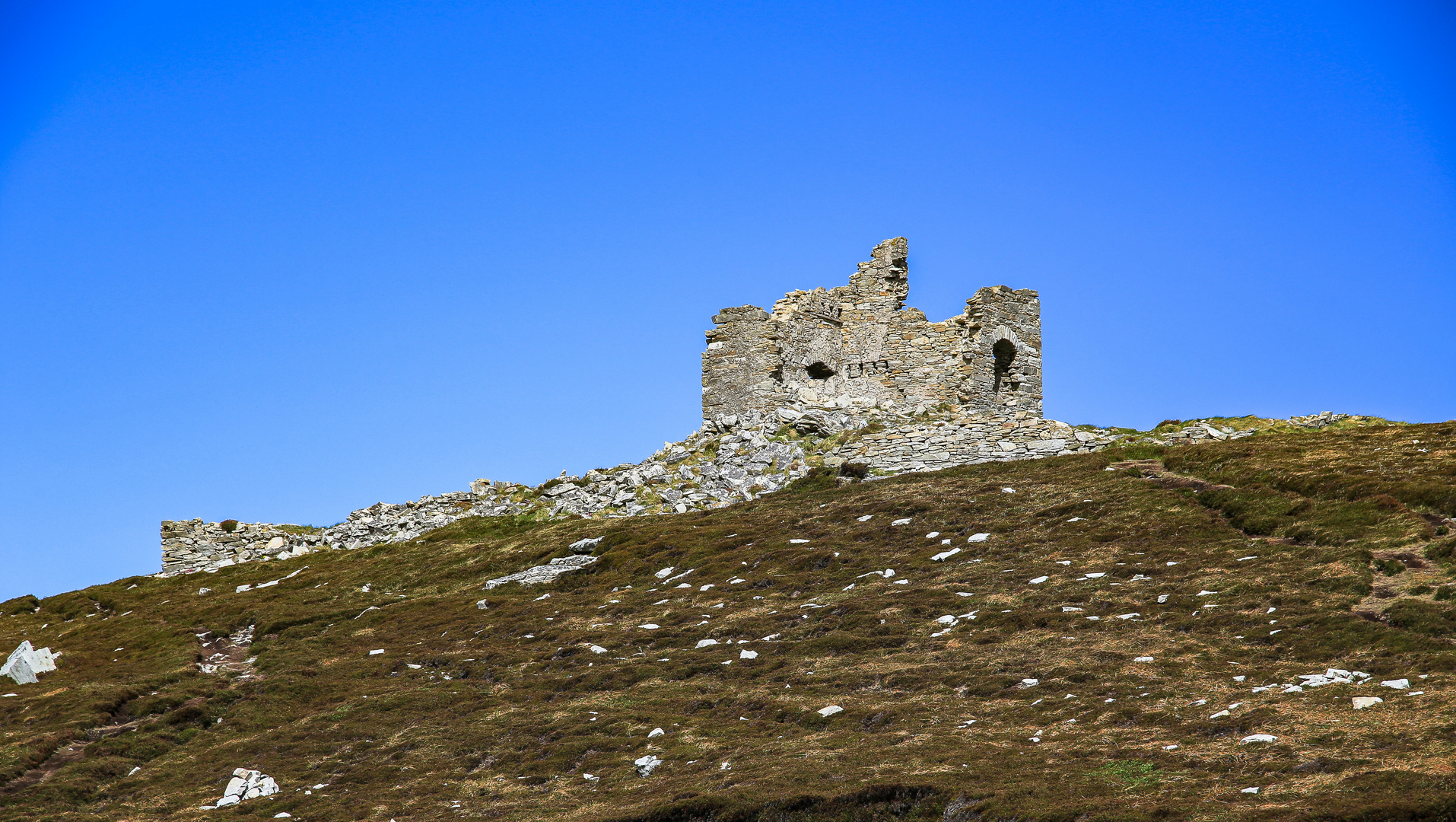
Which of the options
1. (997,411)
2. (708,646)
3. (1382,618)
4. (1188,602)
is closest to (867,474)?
(997,411)

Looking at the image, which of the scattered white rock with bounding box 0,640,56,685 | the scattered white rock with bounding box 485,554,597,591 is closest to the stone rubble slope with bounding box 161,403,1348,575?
the scattered white rock with bounding box 485,554,597,591

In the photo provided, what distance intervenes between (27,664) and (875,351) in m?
33.8

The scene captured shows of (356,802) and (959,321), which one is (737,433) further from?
(356,802)

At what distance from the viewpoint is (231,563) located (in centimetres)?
4834

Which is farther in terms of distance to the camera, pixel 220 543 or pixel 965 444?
pixel 220 543

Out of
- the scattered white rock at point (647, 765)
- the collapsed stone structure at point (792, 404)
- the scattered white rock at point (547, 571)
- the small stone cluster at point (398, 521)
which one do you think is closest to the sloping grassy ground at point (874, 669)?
the scattered white rock at point (647, 765)

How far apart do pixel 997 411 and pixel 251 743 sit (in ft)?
111

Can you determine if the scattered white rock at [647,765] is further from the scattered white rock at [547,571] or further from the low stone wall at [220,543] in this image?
the low stone wall at [220,543]

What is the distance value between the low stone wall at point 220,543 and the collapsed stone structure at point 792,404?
0.06 meters

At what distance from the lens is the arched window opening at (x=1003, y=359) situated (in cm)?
4891

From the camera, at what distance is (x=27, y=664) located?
3238 centimetres

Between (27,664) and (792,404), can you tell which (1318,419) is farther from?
(27,664)

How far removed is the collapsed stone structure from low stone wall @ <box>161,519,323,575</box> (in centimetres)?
6

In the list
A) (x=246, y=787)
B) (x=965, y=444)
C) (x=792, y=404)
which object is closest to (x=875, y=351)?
(x=792, y=404)
